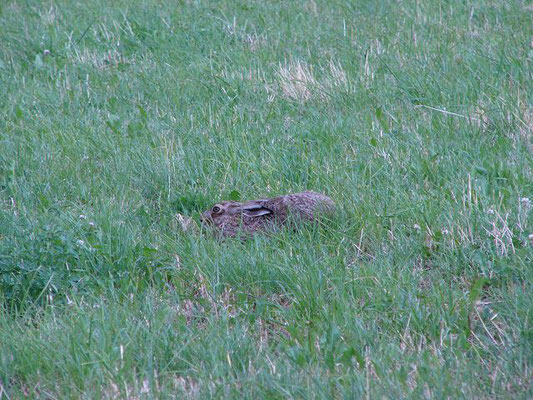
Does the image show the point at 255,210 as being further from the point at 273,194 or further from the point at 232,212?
the point at 273,194

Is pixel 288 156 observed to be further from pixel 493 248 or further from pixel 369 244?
pixel 493 248

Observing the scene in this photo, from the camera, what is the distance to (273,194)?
4418mm

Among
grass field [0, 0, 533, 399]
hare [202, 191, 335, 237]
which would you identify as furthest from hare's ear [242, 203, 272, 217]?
grass field [0, 0, 533, 399]

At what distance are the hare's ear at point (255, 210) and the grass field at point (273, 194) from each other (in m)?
0.26

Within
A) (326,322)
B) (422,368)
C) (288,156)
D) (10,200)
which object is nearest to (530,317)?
(422,368)

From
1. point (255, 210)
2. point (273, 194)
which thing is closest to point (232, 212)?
point (255, 210)

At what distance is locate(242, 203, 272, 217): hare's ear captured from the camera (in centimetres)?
406

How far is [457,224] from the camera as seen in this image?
3.69 meters

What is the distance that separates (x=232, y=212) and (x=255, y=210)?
0.13m

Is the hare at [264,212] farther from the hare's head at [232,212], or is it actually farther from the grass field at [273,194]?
the grass field at [273,194]

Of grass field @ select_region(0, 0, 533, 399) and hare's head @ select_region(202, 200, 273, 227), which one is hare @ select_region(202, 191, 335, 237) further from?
grass field @ select_region(0, 0, 533, 399)

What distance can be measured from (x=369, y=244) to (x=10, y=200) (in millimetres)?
2238

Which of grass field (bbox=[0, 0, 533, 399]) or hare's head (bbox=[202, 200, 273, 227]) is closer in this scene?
grass field (bbox=[0, 0, 533, 399])

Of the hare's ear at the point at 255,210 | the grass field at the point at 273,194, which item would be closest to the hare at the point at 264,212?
the hare's ear at the point at 255,210
